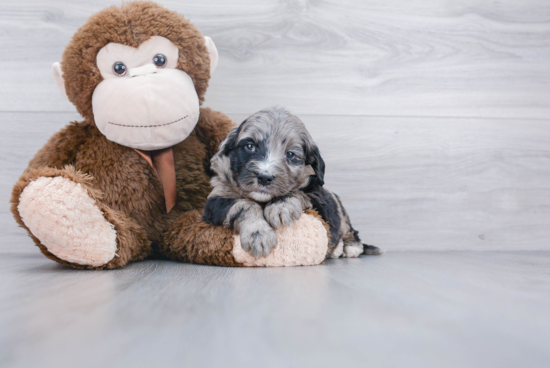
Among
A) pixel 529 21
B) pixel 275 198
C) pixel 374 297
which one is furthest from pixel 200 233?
pixel 529 21

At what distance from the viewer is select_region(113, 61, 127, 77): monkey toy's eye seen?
4.66 ft

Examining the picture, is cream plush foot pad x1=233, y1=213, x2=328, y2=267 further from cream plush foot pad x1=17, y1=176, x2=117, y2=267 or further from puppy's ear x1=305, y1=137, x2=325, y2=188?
cream plush foot pad x1=17, y1=176, x2=117, y2=267

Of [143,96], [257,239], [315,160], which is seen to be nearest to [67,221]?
[143,96]

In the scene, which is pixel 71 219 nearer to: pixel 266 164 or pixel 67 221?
pixel 67 221

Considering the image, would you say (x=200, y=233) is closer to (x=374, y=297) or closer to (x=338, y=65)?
(x=374, y=297)

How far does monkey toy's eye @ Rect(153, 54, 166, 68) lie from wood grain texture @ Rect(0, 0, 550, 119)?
526 mm

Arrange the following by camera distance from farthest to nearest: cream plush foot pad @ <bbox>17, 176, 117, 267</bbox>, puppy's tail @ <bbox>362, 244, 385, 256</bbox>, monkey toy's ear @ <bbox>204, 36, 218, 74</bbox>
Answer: puppy's tail @ <bbox>362, 244, 385, 256</bbox>
monkey toy's ear @ <bbox>204, 36, 218, 74</bbox>
cream plush foot pad @ <bbox>17, 176, 117, 267</bbox>

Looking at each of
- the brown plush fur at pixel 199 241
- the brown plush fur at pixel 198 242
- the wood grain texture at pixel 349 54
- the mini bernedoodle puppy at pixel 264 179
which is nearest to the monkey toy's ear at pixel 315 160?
the mini bernedoodle puppy at pixel 264 179

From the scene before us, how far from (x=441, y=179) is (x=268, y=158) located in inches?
46.0

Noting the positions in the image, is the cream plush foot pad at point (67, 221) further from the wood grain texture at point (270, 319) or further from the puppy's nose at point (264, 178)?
the puppy's nose at point (264, 178)

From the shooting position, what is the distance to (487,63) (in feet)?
6.90

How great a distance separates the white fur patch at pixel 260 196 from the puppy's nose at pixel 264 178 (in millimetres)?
47

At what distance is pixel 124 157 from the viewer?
4.96 feet

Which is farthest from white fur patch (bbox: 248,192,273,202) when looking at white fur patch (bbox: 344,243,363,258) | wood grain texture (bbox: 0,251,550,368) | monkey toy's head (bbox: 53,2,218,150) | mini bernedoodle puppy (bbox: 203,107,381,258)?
white fur patch (bbox: 344,243,363,258)
